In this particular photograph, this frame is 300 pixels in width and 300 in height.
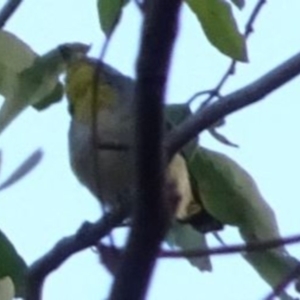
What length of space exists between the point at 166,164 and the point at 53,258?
544 millimetres

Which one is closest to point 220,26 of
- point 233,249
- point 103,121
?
point 233,249

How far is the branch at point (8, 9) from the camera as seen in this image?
40.6 inches

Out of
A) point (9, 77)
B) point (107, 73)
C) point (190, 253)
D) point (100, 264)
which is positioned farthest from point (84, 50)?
point (107, 73)

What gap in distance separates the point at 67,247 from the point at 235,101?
387 millimetres

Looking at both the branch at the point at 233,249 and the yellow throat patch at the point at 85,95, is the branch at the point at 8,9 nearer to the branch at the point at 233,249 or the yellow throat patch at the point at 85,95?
the branch at the point at 233,249

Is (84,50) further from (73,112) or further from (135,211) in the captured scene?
(73,112)

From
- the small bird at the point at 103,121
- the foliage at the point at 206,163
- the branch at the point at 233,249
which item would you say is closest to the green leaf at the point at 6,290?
the foliage at the point at 206,163

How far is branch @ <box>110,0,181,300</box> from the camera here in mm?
434

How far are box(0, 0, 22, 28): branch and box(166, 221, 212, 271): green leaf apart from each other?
Result: 0.83ft

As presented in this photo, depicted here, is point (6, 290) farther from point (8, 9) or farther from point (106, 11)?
point (8, 9)

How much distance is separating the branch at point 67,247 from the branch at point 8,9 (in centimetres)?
21

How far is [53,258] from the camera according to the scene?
3.40ft

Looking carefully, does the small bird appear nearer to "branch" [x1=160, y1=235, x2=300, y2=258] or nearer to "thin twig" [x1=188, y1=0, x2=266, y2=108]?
"thin twig" [x1=188, y1=0, x2=266, y2=108]

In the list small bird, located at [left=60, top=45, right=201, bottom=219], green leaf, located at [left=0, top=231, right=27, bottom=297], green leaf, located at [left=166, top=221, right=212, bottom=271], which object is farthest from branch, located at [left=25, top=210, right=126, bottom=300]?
small bird, located at [left=60, top=45, right=201, bottom=219]
